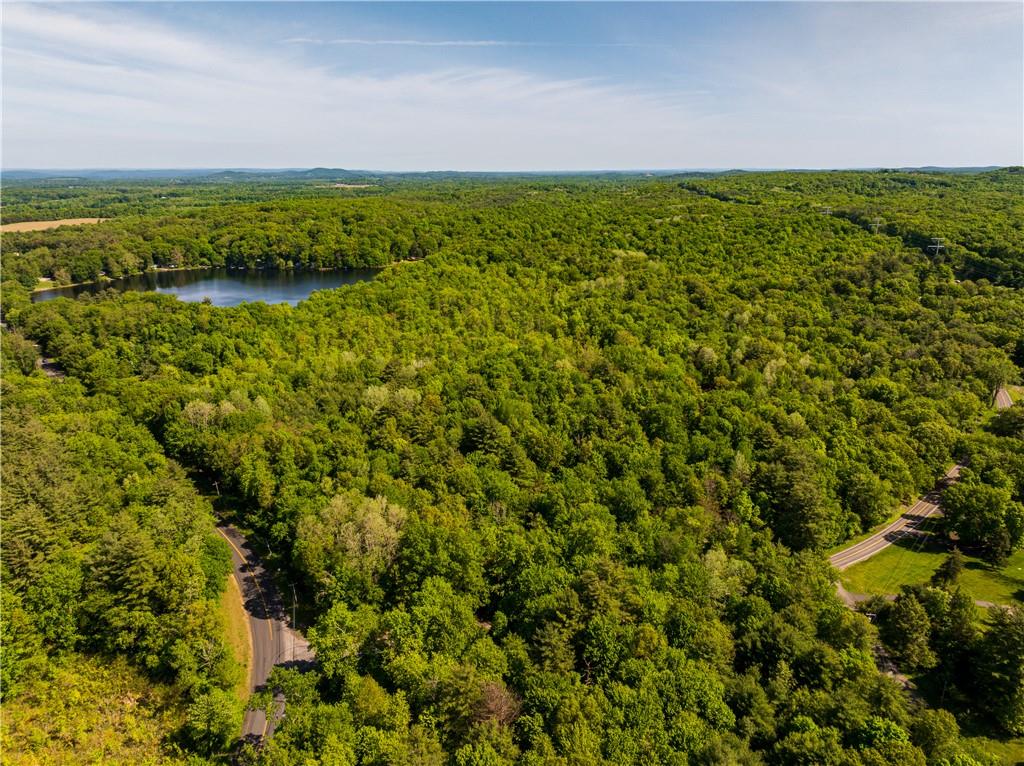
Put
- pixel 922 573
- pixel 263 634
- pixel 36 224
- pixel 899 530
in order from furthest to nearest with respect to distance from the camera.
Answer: pixel 36 224 < pixel 899 530 < pixel 922 573 < pixel 263 634

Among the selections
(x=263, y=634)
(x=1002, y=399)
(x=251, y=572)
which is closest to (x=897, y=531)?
(x=1002, y=399)

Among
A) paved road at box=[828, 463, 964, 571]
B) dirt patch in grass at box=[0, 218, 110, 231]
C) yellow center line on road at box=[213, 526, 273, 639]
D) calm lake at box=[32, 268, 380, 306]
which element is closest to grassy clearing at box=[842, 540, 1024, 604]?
paved road at box=[828, 463, 964, 571]

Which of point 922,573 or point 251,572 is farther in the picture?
point 922,573

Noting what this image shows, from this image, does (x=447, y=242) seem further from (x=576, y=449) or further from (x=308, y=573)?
(x=308, y=573)

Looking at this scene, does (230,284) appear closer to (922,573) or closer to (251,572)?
(251,572)

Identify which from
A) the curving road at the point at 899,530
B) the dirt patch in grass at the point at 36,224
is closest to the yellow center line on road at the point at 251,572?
the curving road at the point at 899,530

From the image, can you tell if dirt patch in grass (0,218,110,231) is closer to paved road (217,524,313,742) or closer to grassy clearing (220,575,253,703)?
paved road (217,524,313,742)

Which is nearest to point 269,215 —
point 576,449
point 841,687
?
point 576,449
